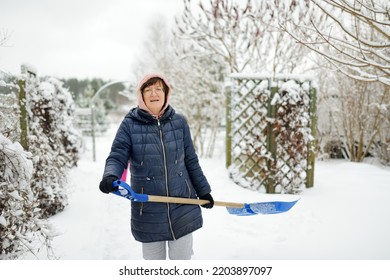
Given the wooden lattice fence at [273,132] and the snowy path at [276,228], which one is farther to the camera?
the wooden lattice fence at [273,132]

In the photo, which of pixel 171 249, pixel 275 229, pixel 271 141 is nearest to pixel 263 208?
pixel 171 249

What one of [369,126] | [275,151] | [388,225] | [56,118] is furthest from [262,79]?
[369,126]

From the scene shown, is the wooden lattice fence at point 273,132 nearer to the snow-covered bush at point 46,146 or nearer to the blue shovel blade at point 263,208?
the blue shovel blade at point 263,208

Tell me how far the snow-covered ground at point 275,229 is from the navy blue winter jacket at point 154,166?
929 millimetres

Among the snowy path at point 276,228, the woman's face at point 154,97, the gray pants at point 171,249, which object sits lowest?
the snowy path at point 276,228

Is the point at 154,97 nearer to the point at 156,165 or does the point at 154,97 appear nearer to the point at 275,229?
the point at 156,165

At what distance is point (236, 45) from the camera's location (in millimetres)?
7414

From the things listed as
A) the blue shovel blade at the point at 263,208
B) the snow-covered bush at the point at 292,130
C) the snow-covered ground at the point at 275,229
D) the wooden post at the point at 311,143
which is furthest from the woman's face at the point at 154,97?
the wooden post at the point at 311,143

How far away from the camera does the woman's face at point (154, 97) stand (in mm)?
1965

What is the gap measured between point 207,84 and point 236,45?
2.92 m

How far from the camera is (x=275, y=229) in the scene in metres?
3.32

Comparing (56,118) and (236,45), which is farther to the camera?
(236,45)

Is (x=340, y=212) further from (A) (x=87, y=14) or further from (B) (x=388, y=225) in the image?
(A) (x=87, y=14)
